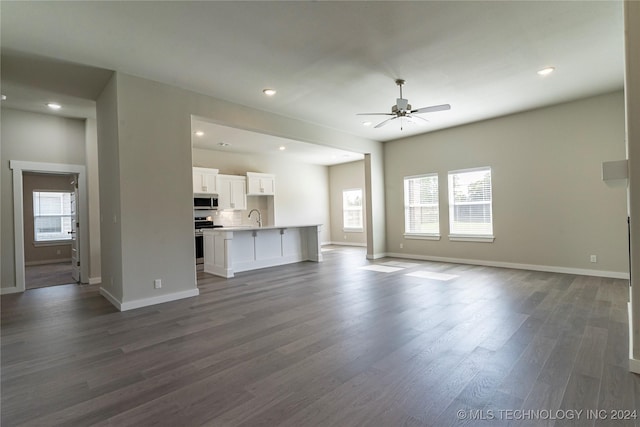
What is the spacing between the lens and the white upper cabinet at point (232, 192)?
8.52 metres

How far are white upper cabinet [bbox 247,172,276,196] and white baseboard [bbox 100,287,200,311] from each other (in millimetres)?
4906

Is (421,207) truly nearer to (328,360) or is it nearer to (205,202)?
(205,202)

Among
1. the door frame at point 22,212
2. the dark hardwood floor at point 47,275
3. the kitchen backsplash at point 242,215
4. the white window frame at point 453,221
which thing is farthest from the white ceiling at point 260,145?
the dark hardwood floor at point 47,275

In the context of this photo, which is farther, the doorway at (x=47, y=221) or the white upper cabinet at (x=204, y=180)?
the doorway at (x=47, y=221)

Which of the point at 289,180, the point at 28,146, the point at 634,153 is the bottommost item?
the point at 634,153

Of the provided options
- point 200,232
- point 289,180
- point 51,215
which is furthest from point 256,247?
point 51,215

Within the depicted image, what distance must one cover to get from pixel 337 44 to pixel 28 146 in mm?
5682

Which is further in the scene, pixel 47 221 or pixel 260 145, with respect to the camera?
pixel 47 221

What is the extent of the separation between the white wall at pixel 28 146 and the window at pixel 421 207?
713 cm

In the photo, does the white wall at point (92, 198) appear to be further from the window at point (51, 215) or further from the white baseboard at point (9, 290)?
the window at point (51, 215)

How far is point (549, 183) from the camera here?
5684mm

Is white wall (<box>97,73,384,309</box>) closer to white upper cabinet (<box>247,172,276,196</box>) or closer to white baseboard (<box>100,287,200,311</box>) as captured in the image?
white baseboard (<box>100,287,200,311</box>)

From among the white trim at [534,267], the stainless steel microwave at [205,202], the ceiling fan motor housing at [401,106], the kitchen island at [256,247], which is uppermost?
the ceiling fan motor housing at [401,106]

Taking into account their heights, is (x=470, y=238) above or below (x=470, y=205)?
below
